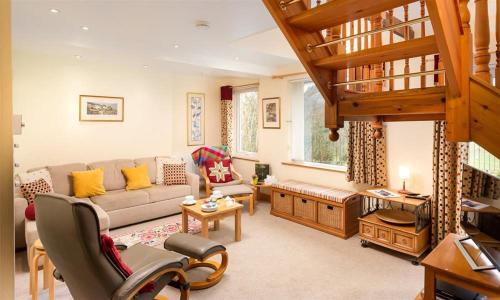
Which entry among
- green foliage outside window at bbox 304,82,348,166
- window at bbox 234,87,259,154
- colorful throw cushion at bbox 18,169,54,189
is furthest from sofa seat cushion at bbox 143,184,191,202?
green foliage outside window at bbox 304,82,348,166

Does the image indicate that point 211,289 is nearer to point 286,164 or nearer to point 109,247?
point 109,247

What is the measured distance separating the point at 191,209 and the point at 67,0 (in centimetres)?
237

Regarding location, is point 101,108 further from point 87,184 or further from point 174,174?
point 174,174

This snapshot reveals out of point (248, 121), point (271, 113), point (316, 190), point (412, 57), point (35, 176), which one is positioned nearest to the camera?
point (412, 57)

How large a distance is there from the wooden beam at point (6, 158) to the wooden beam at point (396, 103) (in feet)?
5.10

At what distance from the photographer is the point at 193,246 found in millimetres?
2578

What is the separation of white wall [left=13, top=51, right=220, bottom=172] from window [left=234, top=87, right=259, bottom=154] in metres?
0.87

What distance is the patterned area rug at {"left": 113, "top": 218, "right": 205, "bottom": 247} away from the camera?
3.49m

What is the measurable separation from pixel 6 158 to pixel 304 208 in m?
3.94

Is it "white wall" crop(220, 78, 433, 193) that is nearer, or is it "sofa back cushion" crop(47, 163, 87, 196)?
"white wall" crop(220, 78, 433, 193)

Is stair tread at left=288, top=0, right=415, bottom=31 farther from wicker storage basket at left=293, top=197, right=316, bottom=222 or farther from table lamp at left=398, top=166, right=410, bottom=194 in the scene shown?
wicker storage basket at left=293, top=197, right=316, bottom=222

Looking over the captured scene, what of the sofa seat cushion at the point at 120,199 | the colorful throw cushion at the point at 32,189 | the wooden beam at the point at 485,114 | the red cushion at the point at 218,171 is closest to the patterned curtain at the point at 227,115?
the red cushion at the point at 218,171

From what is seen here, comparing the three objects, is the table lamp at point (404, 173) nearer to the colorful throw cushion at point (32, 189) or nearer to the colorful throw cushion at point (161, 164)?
the colorful throw cushion at point (161, 164)

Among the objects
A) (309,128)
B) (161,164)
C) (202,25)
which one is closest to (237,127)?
(309,128)
